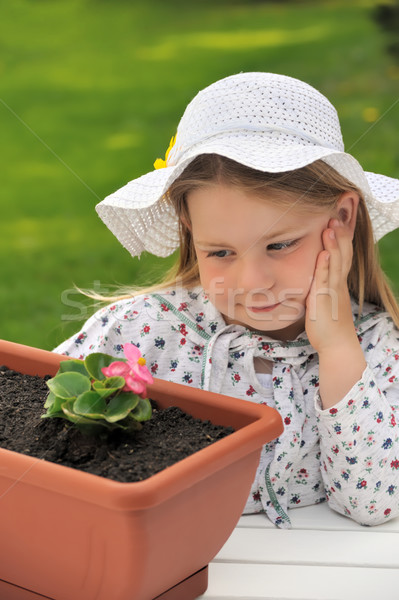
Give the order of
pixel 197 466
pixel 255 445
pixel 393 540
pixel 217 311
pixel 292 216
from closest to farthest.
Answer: pixel 197 466 → pixel 255 445 → pixel 393 540 → pixel 292 216 → pixel 217 311

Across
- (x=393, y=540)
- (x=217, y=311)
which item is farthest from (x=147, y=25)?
(x=393, y=540)

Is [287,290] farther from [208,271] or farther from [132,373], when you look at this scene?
[132,373]

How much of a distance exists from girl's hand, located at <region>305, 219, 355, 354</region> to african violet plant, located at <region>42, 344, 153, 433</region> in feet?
1.51

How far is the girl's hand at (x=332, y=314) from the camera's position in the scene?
1488 mm

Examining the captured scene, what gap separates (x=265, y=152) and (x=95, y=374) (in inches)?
18.9

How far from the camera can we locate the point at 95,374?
3.83 ft

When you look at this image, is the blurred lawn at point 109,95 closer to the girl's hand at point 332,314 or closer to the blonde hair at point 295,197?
the blonde hair at point 295,197

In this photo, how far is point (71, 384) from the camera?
3.74 ft

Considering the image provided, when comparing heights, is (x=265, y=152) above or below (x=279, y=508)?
above

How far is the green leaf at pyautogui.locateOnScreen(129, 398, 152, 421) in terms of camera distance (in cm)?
112

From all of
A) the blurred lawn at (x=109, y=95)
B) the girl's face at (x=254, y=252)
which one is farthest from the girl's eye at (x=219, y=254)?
the blurred lawn at (x=109, y=95)

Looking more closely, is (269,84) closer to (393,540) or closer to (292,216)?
(292,216)

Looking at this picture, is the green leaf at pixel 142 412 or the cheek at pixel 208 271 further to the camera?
the cheek at pixel 208 271

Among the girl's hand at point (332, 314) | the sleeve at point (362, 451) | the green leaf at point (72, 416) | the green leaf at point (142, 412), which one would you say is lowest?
the sleeve at point (362, 451)
